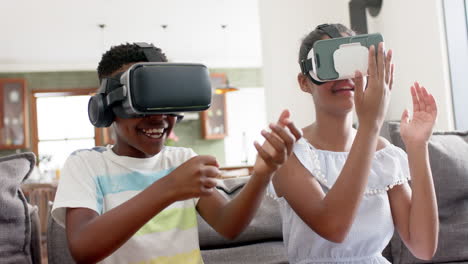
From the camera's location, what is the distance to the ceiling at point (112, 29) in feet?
16.9

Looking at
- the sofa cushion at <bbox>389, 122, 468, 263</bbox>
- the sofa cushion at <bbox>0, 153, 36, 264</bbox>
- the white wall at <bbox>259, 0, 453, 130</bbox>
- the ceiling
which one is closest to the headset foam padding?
the sofa cushion at <bbox>0, 153, 36, 264</bbox>

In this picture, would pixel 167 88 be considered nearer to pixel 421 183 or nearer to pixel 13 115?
pixel 421 183

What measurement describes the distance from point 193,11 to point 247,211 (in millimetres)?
4826

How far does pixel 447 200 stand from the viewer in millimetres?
1567

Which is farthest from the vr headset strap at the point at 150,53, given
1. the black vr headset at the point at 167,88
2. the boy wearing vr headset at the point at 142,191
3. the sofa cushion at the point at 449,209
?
the sofa cushion at the point at 449,209

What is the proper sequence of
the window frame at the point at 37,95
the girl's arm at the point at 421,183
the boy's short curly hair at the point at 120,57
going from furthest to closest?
the window frame at the point at 37,95 < the girl's arm at the point at 421,183 < the boy's short curly hair at the point at 120,57

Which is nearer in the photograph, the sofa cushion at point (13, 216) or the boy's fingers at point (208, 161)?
the boy's fingers at point (208, 161)

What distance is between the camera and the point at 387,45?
3.03 meters

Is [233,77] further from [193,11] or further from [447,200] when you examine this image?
[447,200]

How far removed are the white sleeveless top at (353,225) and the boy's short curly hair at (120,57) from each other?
1.33 ft

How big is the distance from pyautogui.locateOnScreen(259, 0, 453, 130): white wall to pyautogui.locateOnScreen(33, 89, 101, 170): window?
15.8 feet

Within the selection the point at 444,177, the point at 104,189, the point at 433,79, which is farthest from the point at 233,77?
the point at 104,189

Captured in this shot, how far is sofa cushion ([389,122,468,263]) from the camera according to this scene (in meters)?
1.55

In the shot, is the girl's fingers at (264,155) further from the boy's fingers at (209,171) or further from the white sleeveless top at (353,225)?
the white sleeveless top at (353,225)
